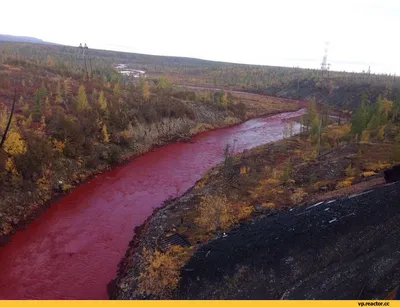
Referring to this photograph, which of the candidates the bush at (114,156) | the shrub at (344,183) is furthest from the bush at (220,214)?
the bush at (114,156)

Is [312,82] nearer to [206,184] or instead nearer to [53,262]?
[206,184]

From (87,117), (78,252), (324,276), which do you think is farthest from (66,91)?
(324,276)

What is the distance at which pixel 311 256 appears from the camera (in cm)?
1836

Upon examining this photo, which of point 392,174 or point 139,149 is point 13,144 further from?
point 392,174

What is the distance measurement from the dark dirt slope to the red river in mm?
7276

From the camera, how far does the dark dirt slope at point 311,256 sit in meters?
16.2

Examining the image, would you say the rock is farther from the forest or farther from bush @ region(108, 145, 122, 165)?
bush @ region(108, 145, 122, 165)

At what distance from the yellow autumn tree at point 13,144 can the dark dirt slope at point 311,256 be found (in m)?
20.5

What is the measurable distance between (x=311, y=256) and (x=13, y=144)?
2715 centimetres

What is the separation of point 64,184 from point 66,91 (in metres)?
22.1

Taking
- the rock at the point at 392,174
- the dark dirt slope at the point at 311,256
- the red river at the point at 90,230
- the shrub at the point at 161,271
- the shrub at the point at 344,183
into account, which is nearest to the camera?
the dark dirt slope at the point at 311,256

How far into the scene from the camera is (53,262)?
22.9 meters

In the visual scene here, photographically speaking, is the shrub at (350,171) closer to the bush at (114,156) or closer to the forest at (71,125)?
the bush at (114,156)

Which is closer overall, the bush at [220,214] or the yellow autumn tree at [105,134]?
the bush at [220,214]
